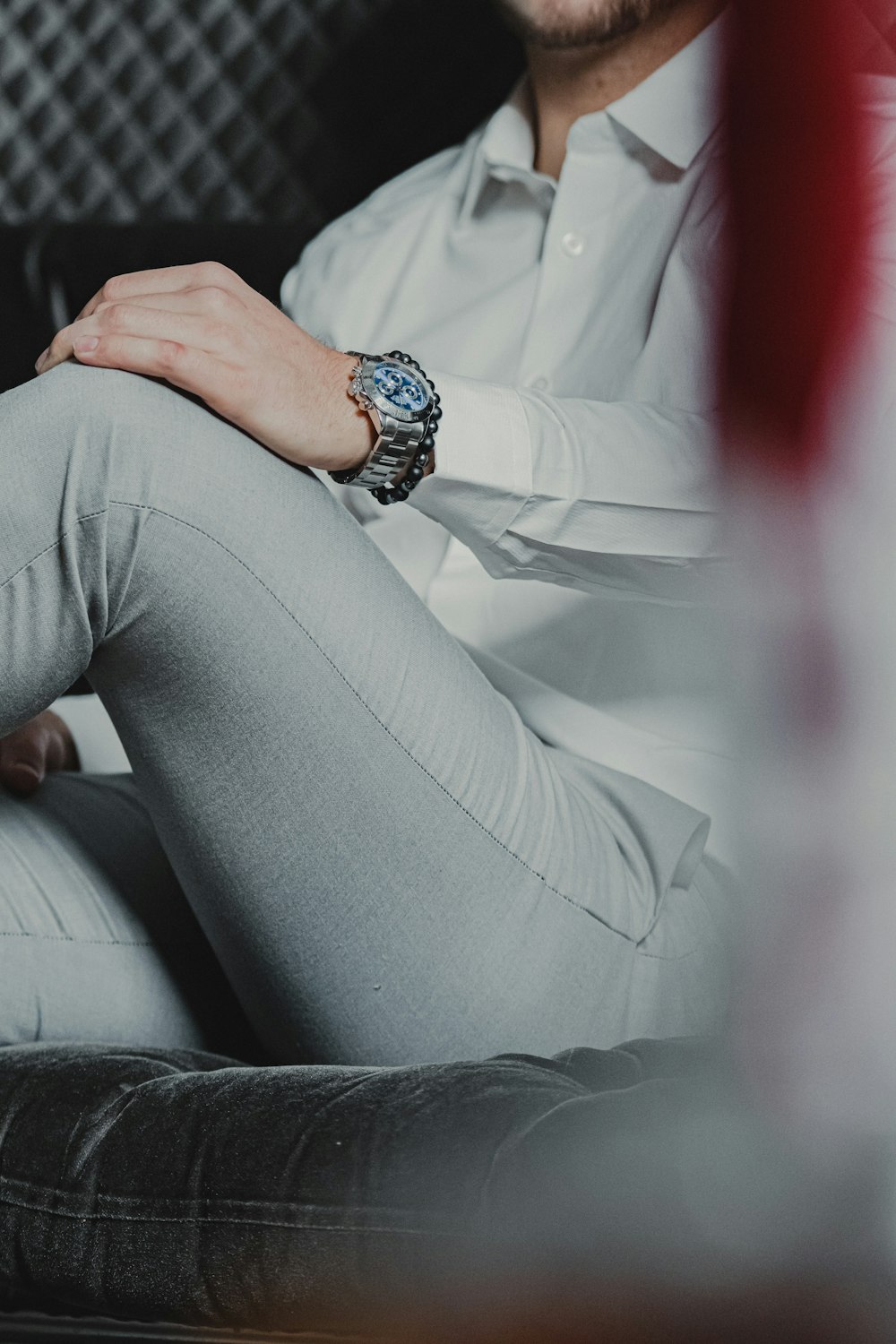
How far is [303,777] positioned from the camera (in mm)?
631

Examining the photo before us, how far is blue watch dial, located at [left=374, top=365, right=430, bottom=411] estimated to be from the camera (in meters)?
0.67

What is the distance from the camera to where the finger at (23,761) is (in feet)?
2.85

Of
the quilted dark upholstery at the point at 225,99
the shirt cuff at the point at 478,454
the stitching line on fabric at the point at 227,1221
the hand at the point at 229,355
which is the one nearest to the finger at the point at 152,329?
the hand at the point at 229,355

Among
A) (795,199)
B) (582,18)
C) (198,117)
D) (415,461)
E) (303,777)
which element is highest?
(582,18)

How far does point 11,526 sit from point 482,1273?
1.21 feet

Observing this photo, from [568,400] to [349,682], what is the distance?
244 mm

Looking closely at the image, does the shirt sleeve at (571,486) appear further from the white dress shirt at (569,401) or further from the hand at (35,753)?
the hand at (35,753)

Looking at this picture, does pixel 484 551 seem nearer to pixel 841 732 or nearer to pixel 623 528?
pixel 623 528

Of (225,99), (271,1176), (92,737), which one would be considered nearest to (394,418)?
(271,1176)

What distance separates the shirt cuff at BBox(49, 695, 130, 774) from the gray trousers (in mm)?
293

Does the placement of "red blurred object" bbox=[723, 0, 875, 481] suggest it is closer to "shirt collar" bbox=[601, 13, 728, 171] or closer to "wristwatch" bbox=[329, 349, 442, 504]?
"wristwatch" bbox=[329, 349, 442, 504]

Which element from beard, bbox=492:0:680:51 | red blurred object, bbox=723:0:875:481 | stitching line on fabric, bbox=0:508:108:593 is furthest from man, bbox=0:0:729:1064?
red blurred object, bbox=723:0:875:481

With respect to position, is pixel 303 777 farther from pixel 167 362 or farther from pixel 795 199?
pixel 795 199

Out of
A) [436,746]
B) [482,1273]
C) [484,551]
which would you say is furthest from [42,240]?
[482,1273]
